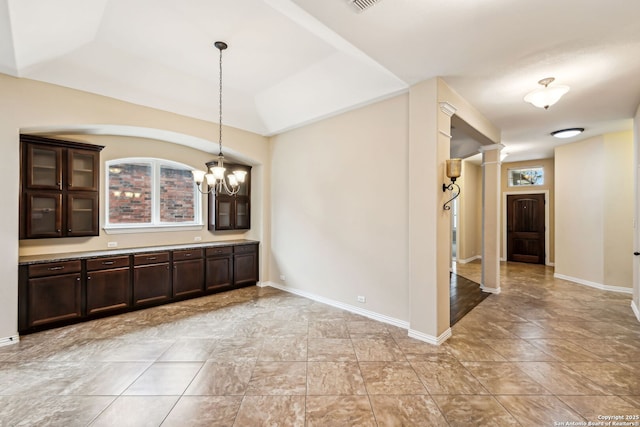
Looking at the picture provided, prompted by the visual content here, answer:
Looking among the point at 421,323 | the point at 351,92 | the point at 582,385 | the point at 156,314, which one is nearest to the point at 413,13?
the point at 351,92

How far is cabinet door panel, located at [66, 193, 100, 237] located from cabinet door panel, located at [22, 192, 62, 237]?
14cm

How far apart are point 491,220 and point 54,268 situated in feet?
23.1

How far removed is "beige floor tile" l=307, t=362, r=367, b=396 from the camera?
2361 millimetres

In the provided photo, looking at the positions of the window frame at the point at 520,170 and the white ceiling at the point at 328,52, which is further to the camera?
the window frame at the point at 520,170

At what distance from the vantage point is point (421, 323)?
328 cm

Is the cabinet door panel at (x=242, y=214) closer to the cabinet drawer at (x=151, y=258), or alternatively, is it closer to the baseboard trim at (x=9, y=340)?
the cabinet drawer at (x=151, y=258)

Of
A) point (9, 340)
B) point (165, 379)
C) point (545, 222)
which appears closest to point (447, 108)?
point (165, 379)

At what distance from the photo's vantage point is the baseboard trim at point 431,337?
3.17 meters

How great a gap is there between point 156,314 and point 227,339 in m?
1.56

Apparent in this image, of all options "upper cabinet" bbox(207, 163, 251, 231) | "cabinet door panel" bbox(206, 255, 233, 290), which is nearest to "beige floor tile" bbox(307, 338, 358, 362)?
"cabinet door panel" bbox(206, 255, 233, 290)

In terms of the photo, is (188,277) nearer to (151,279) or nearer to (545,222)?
(151,279)

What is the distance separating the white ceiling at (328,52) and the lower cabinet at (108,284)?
241cm

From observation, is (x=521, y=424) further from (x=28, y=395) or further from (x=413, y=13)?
(x=28, y=395)

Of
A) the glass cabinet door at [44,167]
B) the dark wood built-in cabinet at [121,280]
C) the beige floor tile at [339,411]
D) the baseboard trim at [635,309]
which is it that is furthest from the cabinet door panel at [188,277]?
the baseboard trim at [635,309]
